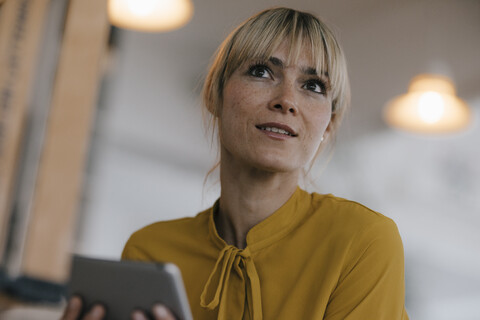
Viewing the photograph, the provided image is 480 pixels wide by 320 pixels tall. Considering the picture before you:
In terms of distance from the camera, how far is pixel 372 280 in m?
0.85

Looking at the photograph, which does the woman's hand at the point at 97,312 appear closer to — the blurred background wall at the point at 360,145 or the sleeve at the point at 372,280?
the sleeve at the point at 372,280

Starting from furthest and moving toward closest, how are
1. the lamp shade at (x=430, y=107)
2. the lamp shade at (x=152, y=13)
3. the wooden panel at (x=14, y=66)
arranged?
the lamp shade at (x=430, y=107), the lamp shade at (x=152, y=13), the wooden panel at (x=14, y=66)

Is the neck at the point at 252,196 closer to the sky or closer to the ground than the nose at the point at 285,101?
closer to the ground

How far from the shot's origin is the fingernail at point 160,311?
0.70 m

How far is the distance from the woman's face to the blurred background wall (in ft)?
6.45

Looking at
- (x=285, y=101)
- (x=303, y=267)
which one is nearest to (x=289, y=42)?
(x=285, y=101)

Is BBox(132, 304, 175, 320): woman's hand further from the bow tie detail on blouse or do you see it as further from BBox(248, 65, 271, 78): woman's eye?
BBox(248, 65, 271, 78): woman's eye

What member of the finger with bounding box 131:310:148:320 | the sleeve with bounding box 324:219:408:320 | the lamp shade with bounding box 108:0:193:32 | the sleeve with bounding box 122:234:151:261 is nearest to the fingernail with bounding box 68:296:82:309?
the finger with bounding box 131:310:148:320

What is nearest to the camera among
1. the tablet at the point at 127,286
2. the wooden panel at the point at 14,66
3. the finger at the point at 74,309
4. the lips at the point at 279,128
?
the tablet at the point at 127,286

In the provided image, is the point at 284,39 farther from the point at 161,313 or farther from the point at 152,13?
the point at 152,13

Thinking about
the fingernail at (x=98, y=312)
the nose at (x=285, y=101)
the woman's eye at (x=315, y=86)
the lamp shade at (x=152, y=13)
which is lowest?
the fingernail at (x=98, y=312)

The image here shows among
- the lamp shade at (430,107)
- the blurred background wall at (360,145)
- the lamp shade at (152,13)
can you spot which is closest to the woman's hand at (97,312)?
the lamp shade at (152,13)

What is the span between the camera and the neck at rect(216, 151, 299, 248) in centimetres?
99

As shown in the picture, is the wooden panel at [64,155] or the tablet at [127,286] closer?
the tablet at [127,286]
